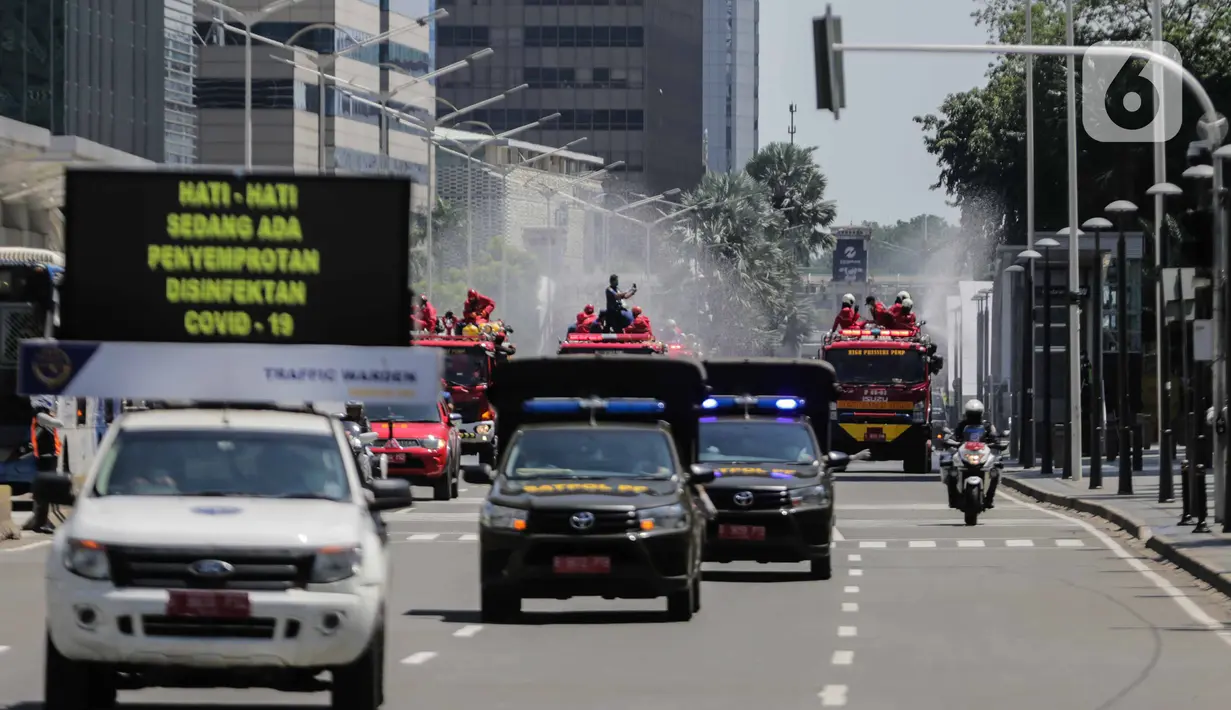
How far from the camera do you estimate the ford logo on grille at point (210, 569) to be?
12930 millimetres

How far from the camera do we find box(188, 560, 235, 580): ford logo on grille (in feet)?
42.4

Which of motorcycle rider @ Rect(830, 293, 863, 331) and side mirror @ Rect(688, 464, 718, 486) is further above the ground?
motorcycle rider @ Rect(830, 293, 863, 331)

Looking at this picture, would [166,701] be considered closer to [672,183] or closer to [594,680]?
[594,680]

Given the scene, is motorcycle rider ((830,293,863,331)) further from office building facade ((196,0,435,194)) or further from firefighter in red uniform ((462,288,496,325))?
office building facade ((196,0,435,194))

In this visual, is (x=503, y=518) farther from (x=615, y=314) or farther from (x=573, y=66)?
(x=573, y=66)

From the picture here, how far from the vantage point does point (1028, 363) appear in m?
57.4

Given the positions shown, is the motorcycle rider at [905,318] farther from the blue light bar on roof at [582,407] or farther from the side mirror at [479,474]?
the side mirror at [479,474]

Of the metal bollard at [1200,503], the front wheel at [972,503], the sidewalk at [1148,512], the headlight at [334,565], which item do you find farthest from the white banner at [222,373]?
the front wheel at [972,503]

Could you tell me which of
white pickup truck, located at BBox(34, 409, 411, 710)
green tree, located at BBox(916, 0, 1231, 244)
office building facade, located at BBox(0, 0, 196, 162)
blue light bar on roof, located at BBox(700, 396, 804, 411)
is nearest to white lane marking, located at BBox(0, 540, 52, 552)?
blue light bar on roof, located at BBox(700, 396, 804, 411)

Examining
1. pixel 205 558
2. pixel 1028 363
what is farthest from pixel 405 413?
pixel 205 558

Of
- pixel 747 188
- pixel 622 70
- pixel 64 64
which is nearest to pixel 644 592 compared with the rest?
pixel 64 64

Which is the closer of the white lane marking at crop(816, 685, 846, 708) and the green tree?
the white lane marking at crop(816, 685, 846, 708)

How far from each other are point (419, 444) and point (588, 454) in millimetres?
20378

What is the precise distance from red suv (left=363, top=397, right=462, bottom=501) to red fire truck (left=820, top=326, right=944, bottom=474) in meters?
16.3
